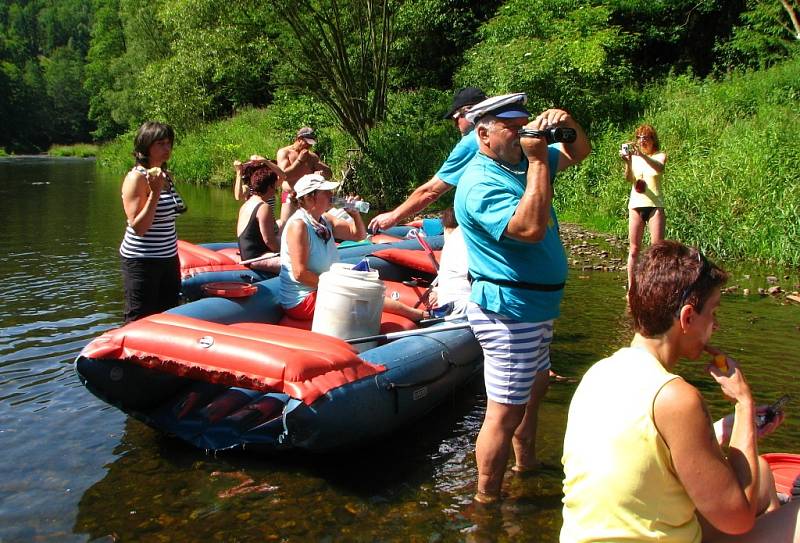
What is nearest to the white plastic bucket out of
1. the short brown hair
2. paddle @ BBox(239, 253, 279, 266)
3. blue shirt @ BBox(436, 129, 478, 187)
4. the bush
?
blue shirt @ BBox(436, 129, 478, 187)

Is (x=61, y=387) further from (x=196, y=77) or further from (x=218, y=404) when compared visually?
(x=196, y=77)

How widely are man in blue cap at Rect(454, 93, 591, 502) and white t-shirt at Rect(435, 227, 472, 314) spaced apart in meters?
1.80

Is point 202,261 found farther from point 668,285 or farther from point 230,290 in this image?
point 668,285

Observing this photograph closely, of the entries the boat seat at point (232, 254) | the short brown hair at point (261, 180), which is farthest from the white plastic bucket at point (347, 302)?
the boat seat at point (232, 254)

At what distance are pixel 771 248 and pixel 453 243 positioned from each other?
19.1 ft

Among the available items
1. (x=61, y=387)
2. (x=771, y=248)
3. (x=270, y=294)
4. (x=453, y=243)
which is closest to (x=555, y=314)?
(x=453, y=243)

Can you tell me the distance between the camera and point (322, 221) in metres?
5.49

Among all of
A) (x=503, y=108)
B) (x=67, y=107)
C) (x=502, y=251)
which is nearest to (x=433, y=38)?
(x=503, y=108)

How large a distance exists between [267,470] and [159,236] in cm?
159

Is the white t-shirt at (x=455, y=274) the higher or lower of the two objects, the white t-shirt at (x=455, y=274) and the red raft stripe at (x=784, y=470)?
the higher

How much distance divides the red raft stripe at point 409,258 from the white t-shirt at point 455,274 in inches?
72.9

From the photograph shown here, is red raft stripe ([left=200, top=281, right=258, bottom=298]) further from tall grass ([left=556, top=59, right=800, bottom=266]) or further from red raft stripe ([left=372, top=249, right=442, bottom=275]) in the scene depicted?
tall grass ([left=556, top=59, right=800, bottom=266])

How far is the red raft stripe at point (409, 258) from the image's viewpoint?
292 inches

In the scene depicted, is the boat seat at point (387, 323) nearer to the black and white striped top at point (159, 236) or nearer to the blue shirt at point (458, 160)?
the black and white striped top at point (159, 236)
